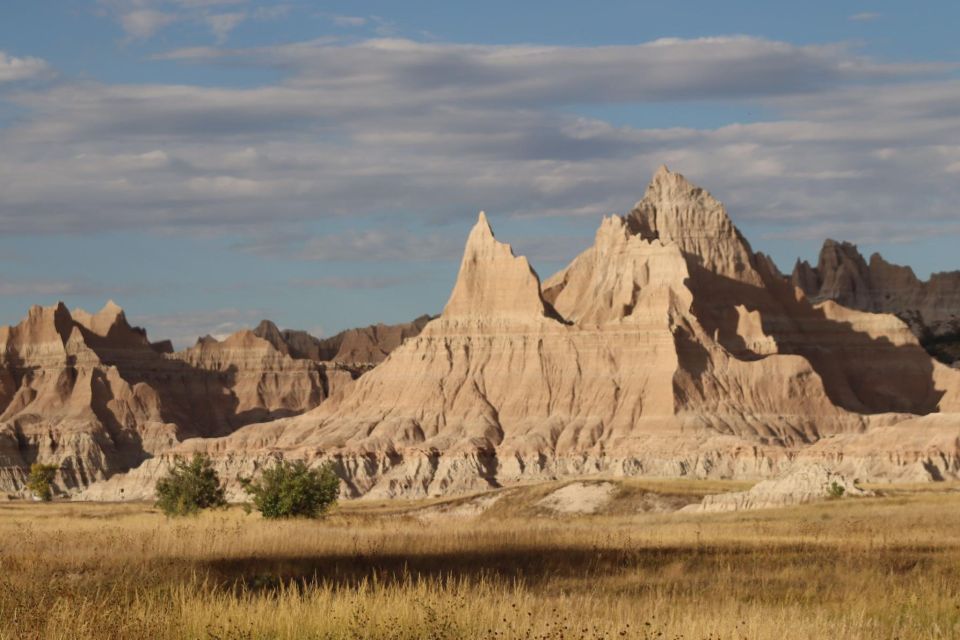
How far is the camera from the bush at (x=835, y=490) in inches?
2743

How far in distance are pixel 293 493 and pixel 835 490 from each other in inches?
938

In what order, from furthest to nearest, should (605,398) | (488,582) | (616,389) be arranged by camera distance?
(616,389), (605,398), (488,582)

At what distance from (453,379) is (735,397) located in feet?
97.4

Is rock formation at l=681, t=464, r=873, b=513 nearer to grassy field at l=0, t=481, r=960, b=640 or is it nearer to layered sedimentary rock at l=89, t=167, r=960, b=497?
grassy field at l=0, t=481, r=960, b=640

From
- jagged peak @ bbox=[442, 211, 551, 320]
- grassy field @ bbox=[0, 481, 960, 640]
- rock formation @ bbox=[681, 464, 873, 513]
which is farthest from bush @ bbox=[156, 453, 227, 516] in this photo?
jagged peak @ bbox=[442, 211, 551, 320]

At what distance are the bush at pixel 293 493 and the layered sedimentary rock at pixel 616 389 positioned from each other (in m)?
75.2

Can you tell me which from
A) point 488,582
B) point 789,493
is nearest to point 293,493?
point 789,493

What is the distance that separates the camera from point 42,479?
16688cm

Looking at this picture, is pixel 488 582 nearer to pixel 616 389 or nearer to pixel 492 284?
pixel 616 389

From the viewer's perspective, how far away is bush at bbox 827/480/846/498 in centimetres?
6968

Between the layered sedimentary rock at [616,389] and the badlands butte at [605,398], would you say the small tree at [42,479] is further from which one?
the layered sedimentary rock at [616,389]

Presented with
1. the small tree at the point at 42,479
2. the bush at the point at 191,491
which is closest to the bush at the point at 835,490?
the bush at the point at 191,491

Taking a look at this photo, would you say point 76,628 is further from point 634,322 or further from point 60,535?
point 634,322

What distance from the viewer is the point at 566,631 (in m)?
19.3
